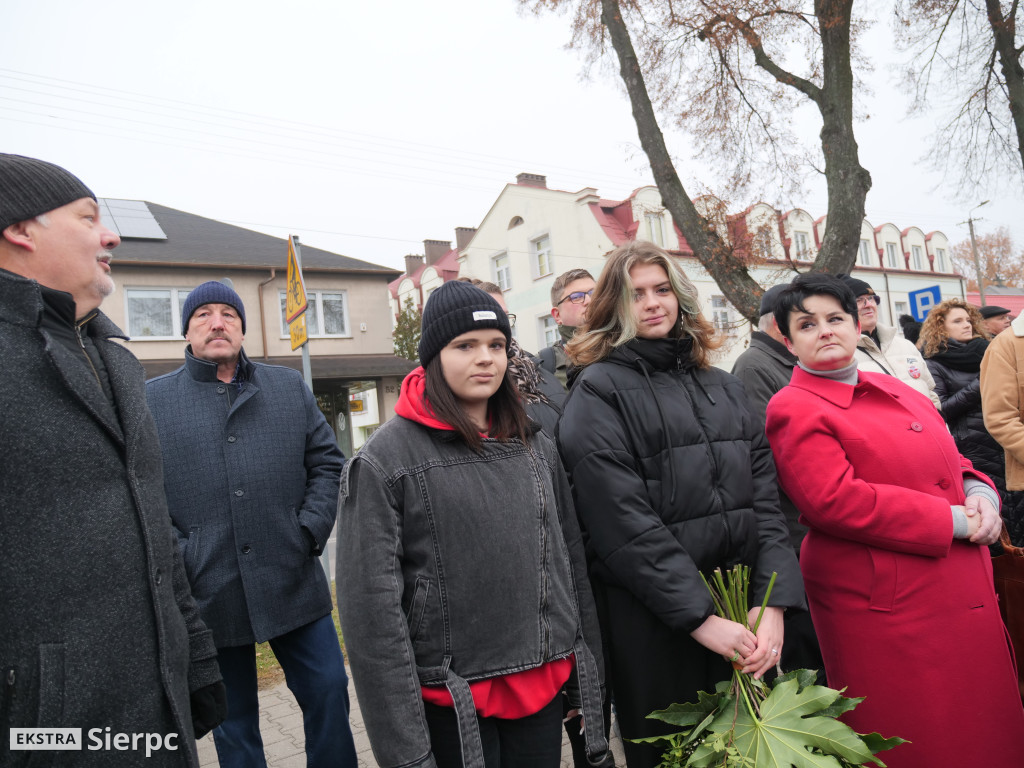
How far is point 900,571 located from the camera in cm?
254

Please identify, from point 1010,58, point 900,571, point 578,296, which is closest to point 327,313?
point 1010,58

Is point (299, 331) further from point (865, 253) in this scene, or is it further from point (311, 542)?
point (865, 253)

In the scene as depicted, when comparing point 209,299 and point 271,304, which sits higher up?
point 271,304

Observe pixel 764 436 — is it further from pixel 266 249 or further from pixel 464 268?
pixel 464 268

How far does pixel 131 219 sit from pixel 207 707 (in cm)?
2432

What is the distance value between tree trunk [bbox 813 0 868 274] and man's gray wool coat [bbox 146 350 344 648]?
284 inches

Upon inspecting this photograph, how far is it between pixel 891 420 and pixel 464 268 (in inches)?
1191

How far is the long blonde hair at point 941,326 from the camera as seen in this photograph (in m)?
5.80

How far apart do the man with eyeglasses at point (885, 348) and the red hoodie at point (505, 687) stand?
3000 millimetres

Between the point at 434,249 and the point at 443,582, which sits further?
the point at 434,249

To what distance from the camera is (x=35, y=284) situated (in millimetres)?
1763

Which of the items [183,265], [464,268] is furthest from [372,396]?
[183,265]

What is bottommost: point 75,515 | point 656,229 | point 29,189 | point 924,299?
point 75,515

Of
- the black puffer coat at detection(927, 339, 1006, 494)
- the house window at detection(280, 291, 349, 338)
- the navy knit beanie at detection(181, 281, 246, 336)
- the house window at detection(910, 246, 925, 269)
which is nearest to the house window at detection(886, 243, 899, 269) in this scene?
the house window at detection(910, 246, 925, 269)
